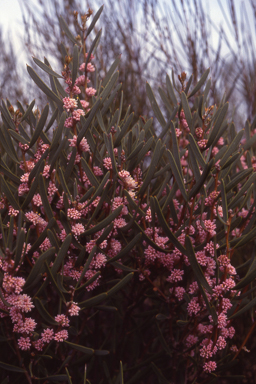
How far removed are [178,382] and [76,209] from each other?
901mm

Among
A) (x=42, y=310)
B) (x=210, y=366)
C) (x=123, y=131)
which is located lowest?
(x=210, y=366)

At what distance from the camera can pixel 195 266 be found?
99 cm

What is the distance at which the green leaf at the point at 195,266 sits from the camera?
3.07 ft

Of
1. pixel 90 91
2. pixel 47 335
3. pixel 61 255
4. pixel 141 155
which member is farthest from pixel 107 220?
pixel 90 91

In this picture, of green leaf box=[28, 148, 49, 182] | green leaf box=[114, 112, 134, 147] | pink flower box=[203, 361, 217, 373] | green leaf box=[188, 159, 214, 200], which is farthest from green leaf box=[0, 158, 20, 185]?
pink flower box=[203, 361, 217, 373]

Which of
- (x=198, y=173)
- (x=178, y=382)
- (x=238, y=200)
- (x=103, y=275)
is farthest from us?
(x=178, y=382)

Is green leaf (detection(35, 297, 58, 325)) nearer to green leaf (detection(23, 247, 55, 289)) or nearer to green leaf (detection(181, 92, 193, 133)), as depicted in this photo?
green leaf (detection(23, 247, 55, 289))

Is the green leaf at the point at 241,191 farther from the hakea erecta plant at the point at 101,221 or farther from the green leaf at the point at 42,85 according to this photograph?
the green leaf at the point at 42,85

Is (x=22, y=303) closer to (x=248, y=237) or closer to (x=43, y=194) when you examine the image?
(x=43, y=194)

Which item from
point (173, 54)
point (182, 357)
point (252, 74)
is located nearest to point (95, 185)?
point (182, 357)

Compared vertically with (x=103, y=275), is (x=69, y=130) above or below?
above

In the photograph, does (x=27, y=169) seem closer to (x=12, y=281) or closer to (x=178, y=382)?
(x=12, y=281)

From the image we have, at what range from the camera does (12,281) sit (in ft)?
2.95

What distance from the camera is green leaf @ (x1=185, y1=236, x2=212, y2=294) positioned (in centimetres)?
94
